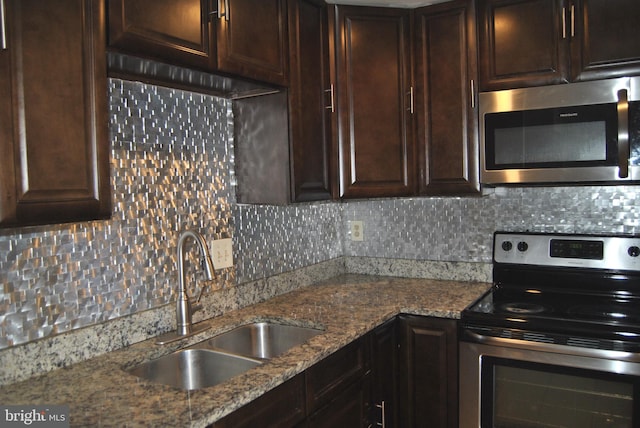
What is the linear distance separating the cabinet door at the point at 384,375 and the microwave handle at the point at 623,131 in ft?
3.57

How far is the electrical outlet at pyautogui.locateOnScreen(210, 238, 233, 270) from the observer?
2076 millimetres

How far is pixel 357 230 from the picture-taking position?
9.63 feet

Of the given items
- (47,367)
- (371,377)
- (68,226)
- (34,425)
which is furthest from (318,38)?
(34,425)

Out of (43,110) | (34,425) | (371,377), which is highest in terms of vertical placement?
(43,110)

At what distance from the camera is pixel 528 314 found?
2.00 metres

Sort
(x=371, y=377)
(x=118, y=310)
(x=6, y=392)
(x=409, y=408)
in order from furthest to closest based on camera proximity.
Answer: (x=409, y=408), (x=371, y=377), (x=118, y=310), (x=6, y=392)

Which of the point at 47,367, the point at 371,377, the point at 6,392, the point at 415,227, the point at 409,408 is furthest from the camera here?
the point at 415,227

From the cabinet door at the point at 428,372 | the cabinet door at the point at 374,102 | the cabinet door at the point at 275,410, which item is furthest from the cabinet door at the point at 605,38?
the cabinet door at the point at 275,410

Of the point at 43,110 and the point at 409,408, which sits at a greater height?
the point at 43,110

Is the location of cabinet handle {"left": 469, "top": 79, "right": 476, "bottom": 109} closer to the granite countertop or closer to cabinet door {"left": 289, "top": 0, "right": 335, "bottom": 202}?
cabinet door {"left": 289, "top": 0, "right": 335, "bottom": 202}

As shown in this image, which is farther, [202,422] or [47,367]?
[47,367]

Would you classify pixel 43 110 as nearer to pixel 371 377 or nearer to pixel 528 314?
pixel 371 377

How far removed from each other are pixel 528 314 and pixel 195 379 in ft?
4.22
